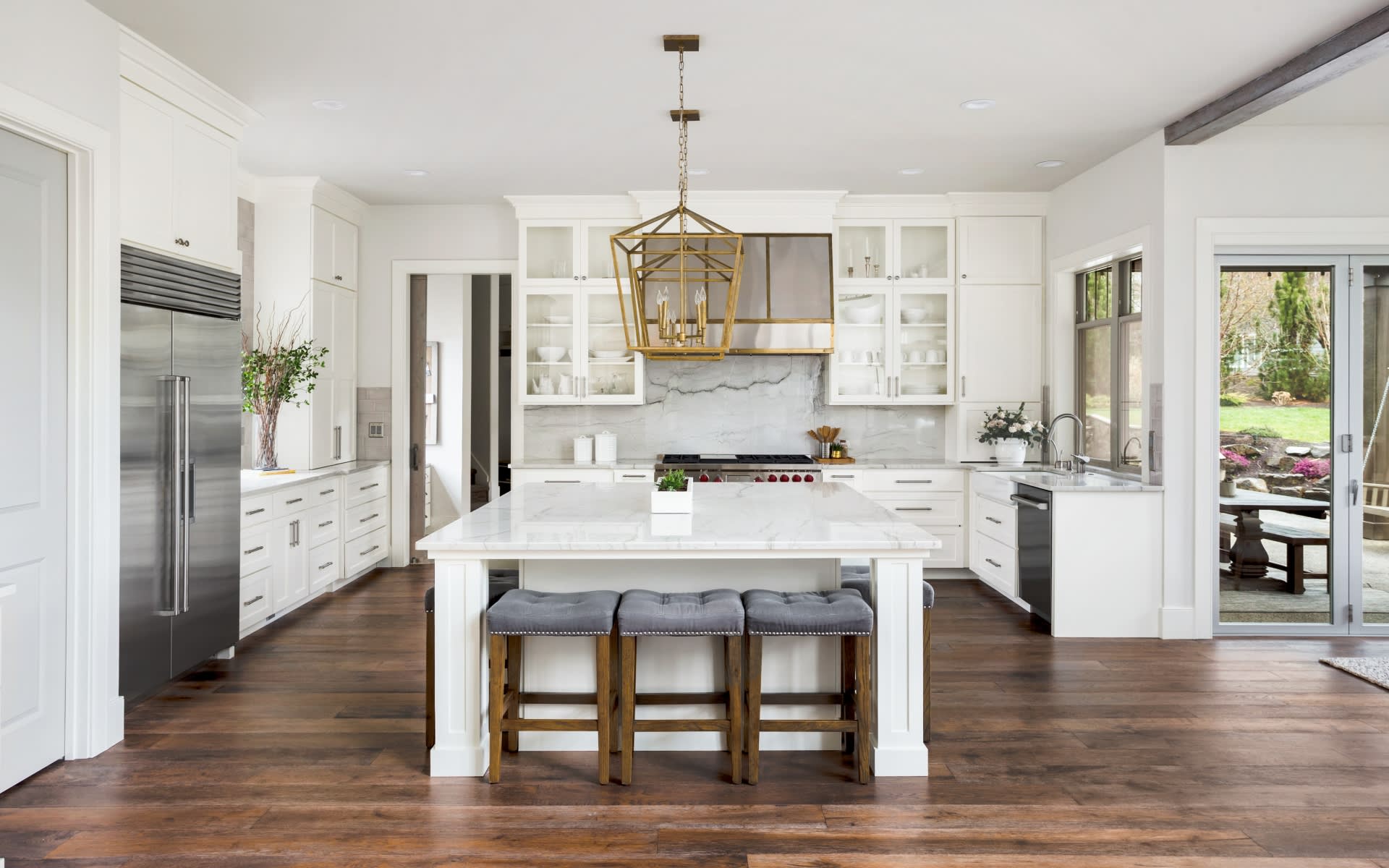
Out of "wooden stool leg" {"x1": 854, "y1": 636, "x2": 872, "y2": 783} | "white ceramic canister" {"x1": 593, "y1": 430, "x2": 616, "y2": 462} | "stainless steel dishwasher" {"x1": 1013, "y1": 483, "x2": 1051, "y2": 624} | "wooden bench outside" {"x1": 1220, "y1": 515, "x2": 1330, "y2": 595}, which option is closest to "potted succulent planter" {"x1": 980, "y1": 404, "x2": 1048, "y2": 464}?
"stainless steel dishwasher" {"x1": 1013, "y1": 483, "x2": 1051, "y2": 624}

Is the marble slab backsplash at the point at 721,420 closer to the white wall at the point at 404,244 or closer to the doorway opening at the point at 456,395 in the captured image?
the doorway opening at the point at 456,395

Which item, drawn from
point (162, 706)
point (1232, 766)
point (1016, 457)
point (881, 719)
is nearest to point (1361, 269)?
point (1016, 457)

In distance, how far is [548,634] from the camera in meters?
2.79

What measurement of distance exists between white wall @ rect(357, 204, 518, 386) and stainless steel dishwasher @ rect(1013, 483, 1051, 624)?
396 cm

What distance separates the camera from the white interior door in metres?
2.80

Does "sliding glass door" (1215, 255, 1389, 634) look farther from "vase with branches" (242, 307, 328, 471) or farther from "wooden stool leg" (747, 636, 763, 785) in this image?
"vase with branches" (242, 307, 328, 471)

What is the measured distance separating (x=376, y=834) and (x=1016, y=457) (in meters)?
4.74

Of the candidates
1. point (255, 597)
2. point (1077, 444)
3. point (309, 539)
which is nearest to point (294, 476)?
point (309, 539)

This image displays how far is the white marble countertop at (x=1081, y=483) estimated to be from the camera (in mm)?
4719

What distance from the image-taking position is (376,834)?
2551 mm

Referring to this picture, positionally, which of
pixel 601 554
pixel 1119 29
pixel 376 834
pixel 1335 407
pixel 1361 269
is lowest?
pixel 376 834

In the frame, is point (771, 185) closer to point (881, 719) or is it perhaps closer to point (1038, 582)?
point (1038, 582)

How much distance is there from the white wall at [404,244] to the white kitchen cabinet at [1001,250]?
328cm

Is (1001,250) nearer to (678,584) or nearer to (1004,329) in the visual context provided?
(1004,329)
